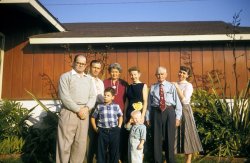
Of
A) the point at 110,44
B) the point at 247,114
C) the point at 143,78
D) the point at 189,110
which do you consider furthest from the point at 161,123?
the point at 110,44

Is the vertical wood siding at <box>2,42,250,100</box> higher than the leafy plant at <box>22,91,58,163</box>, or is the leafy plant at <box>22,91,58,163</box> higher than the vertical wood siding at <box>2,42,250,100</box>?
the vertical wood siding at <box>2,42,250,100</box>

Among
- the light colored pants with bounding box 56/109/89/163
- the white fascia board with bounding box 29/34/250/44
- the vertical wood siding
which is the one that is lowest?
the light colored pants with bounding box 56/109/89/163

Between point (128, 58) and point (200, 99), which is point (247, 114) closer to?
point (200, 99)

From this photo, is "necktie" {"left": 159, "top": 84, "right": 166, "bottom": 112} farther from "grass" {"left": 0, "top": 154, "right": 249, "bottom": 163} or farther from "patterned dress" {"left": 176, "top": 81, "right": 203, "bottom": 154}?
"grass" {"left": 0, "top": 154, "right": 249, "bottom": 163}

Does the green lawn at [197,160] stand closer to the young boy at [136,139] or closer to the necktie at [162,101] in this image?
the young boy at [136,139]

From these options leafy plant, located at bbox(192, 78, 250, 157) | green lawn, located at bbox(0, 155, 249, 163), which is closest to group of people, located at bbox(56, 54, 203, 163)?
green lawn, located at bbox(0, 155, 249, 163)

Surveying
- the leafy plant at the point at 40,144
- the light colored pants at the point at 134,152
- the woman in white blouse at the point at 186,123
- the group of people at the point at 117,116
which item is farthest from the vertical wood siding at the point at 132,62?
the light colored pants at the point at 134,152

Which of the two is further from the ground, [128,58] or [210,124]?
[128,58]

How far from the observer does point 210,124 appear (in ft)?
17.0

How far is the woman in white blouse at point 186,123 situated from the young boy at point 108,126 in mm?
1143

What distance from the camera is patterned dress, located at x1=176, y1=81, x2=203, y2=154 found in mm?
4324

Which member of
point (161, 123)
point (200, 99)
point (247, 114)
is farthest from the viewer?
point (200, 99)

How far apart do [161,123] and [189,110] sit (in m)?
0.70

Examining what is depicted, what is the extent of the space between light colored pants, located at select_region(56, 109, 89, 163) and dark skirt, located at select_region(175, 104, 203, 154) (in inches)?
69.2
